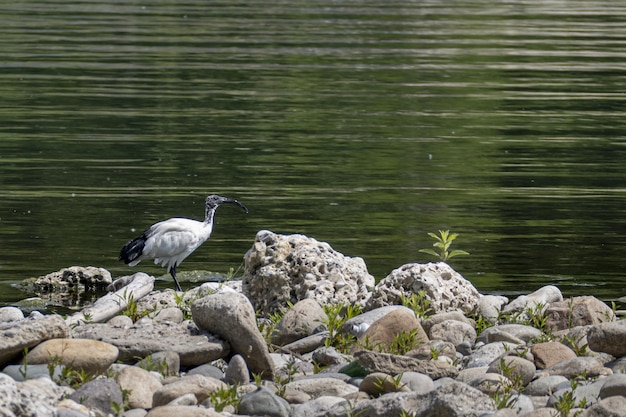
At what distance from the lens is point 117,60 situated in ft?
109

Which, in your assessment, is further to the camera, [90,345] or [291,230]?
[291,230]

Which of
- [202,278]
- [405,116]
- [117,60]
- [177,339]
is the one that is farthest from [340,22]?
[177,339]

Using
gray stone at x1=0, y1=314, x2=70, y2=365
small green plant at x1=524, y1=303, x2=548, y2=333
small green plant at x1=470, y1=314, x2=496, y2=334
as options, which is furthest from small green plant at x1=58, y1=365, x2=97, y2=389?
small green plant at x1=524, y1=303, x2=548, y2=333

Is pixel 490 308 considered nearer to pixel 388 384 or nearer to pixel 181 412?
pixel 388 384

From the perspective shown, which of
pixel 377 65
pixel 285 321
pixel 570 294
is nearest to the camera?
pixel 285 321

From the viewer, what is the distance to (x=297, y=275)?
35.6 ft

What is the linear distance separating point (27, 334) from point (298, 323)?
212 centimetres

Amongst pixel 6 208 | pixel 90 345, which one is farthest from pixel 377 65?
pixel 90 345

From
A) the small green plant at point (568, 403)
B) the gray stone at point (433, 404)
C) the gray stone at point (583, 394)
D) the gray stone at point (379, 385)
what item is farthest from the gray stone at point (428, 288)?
the gray stone at point (433, 404)

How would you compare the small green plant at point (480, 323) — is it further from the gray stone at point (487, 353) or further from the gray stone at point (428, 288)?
the gray stone at point (487, 353)

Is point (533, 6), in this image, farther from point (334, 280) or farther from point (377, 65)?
point (334, 280)

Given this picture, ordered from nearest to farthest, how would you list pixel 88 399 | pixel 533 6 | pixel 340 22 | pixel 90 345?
pixel 88 399 → pixel 90 345 → pixel 340 22 → pixel 533 6

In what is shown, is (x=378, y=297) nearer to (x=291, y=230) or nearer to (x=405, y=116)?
(x=291, y=230)

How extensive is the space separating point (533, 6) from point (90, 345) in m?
50.0
